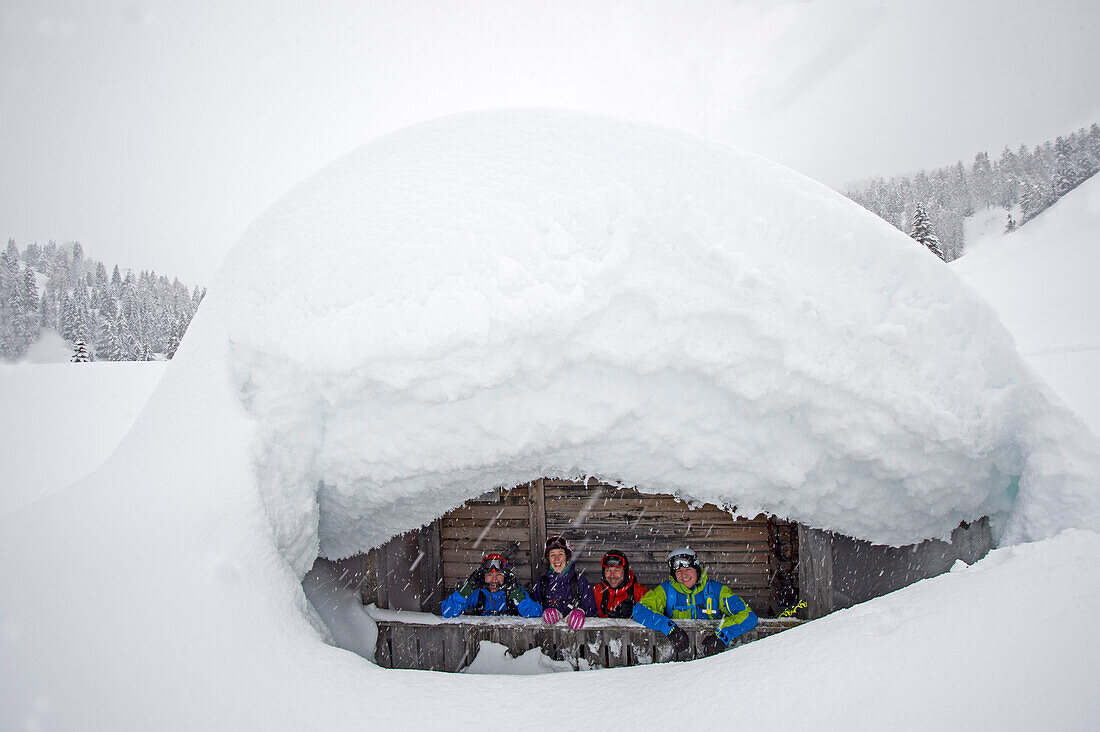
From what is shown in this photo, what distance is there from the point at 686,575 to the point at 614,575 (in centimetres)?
64

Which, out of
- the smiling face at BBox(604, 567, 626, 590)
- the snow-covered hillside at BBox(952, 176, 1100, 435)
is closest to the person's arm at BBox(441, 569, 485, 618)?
the smiling face at BBox(604, 567, 626, 590)

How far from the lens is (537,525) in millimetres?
5328

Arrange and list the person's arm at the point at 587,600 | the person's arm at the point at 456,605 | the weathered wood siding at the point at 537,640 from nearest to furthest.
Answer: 1. the weathered wood siding at the point at 537,640
2. the person's arm at the point at 587,600
3. the person's arm at the point at 456,605

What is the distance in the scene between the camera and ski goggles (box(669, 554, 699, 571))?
409 centimetres

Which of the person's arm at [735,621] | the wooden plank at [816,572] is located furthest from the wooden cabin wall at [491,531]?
the wooden plank at [816,572]

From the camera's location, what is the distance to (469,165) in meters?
3.54

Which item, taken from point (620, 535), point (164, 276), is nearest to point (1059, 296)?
point (620, 535)

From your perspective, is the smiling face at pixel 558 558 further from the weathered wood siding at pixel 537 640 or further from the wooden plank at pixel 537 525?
the wooden plank at pixel 537 525

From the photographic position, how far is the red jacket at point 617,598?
4.33 meters

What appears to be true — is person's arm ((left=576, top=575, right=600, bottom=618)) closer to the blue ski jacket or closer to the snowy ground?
the blue ski jacket

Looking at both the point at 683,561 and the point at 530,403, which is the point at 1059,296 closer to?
the point at 683,561

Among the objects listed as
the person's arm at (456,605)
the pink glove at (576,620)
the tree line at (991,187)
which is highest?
the tree line at (991,187)

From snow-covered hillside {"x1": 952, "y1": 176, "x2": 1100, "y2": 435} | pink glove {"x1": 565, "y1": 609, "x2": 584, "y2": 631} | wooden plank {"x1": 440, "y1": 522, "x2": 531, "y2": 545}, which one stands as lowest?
pink glove {"x1": 565, "y1": 609, "x2": 584, "y2": 631}

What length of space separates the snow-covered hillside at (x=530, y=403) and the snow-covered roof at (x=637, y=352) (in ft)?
0.06
